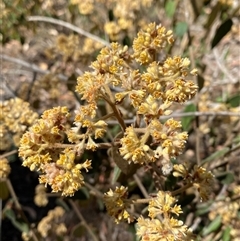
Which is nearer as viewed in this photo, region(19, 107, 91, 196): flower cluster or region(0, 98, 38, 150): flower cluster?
region(19, 107, 91, 196): flower cluster

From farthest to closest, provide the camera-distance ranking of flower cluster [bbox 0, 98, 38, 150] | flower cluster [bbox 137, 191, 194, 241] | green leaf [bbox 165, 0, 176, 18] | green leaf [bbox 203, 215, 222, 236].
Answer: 1. green leaf [bbox 165, 0, 176, 18]
2. green leaf [bbox 203, 215, 222, 236]
3. flower cluster [bbox 0, 98, 38, 150]
4. flower cluster [bbox 137, 191, 194, 241]

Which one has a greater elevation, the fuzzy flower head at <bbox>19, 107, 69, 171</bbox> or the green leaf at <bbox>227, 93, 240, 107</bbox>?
the green leaf at <bbox>227, 93, 240, 107</bbox>

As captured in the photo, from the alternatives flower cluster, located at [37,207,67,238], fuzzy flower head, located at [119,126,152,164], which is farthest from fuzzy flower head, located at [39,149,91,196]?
flower cluster, located at [37,207,67,238]

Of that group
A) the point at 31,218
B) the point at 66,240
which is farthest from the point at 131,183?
the point at 31,218

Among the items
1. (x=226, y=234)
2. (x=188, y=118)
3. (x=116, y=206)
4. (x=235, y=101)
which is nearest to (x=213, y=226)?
(x=226, y=234)

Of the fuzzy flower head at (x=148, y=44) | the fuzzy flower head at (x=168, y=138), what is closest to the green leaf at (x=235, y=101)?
the fuzzy flower head at (x=148, y=44)

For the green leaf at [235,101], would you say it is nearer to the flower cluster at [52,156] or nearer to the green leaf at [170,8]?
the green leaf at [170,8]

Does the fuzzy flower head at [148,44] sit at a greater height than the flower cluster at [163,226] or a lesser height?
greater

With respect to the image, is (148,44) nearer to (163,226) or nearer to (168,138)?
(168,138)

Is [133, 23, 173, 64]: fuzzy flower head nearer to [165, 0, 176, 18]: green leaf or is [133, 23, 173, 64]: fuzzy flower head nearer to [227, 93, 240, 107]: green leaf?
[227, 93, 240, 107]: green leaf
